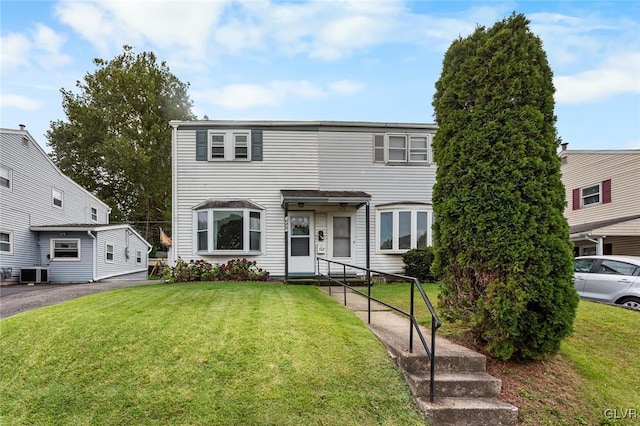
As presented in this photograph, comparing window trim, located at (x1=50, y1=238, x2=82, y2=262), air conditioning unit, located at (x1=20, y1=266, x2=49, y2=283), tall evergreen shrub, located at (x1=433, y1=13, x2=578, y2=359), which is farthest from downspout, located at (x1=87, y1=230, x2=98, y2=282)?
tall evergreen shrub, located at (x1=433, y1=13, x2=578, y2=359)

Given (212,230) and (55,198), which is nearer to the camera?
(212,230)

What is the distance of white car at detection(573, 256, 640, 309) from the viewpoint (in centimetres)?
833

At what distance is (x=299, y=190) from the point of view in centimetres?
1252

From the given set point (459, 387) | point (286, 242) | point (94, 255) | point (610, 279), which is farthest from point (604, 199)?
point (94, 255)

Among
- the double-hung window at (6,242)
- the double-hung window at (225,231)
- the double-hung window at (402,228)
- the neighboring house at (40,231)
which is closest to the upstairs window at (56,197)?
the neighboring house at (40,231)

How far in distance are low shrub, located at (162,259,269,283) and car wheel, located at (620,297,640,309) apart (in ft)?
33.1

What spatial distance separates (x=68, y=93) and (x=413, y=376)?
3778 centimetres

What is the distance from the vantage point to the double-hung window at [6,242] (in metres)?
14.7

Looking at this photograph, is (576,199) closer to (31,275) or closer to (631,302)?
(631,302)

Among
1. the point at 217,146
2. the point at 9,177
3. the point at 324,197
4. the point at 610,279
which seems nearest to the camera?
the point at 610,279

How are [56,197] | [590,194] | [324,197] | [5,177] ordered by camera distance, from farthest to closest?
[56,197], [590,194], [5,177], [324,197]

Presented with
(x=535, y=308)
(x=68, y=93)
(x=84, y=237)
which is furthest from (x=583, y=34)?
(x=68, y=93)

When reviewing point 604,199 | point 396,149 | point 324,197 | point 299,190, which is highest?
point 396,149

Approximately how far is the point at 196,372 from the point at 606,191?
19.6m
